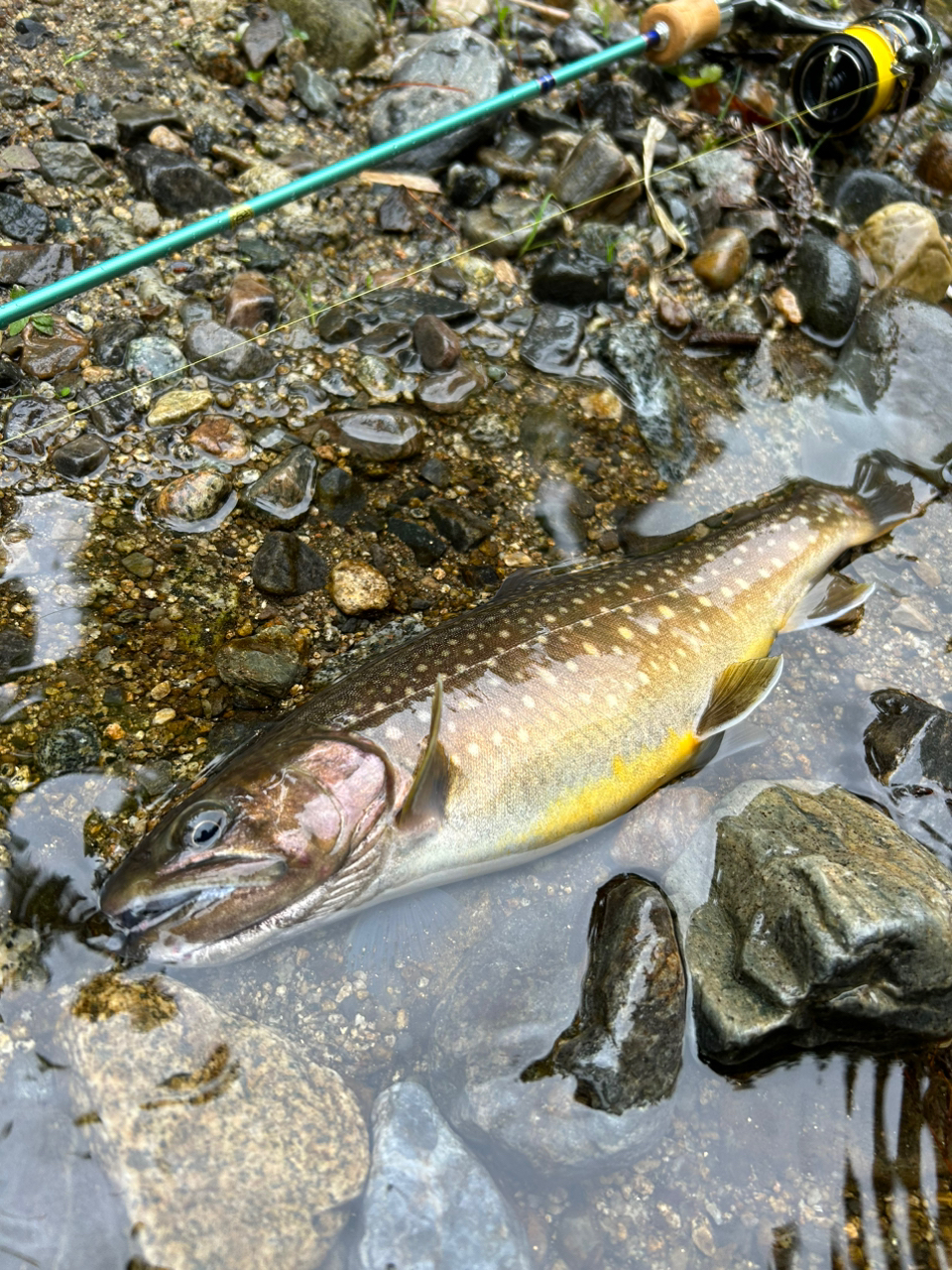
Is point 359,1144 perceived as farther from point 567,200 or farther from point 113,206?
point 567,200

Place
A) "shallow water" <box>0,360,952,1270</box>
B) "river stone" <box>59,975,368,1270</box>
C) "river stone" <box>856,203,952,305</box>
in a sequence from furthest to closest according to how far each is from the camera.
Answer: "river stone" <box>856,203,952,305</box>
"shallow water" <box>0,360,952,1270</box>
"river stone" <box>59,975,368,1270</box>

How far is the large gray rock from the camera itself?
5.86 m

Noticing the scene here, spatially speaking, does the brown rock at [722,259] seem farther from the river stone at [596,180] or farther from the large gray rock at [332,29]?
the large gray rock at [332,29]

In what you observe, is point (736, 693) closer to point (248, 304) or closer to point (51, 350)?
point (248, 304)

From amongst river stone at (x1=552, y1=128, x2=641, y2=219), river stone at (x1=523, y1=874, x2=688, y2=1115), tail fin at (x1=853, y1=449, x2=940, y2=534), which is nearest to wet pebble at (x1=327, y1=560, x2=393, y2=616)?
river stone at (x1=523, y1=874, x2=688, y2=1115)

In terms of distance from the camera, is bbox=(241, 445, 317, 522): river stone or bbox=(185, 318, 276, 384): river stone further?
bbox=(185, 318, 276, 384): river stone

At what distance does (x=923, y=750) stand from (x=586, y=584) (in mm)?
1692

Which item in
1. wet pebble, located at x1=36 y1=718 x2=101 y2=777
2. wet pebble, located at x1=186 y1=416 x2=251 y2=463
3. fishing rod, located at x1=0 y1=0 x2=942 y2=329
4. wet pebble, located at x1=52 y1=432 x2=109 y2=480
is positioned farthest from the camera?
fishing rod, located at x1=0 y1=0 x2=942 y2=329

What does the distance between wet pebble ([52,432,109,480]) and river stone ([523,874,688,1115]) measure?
314 centimetres

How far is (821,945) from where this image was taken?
10.2 feet

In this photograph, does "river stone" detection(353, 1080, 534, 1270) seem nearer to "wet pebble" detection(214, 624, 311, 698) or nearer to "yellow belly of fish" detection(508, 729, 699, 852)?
"yellow belly of fish" detection(508, 729, 699, 852)

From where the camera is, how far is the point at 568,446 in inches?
188

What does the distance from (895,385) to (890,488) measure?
77 cm

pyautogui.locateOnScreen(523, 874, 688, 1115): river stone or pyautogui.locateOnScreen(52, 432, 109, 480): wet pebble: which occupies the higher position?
pyautogui.locateOnScreen(52, 432, 109, 480): wet pebble
